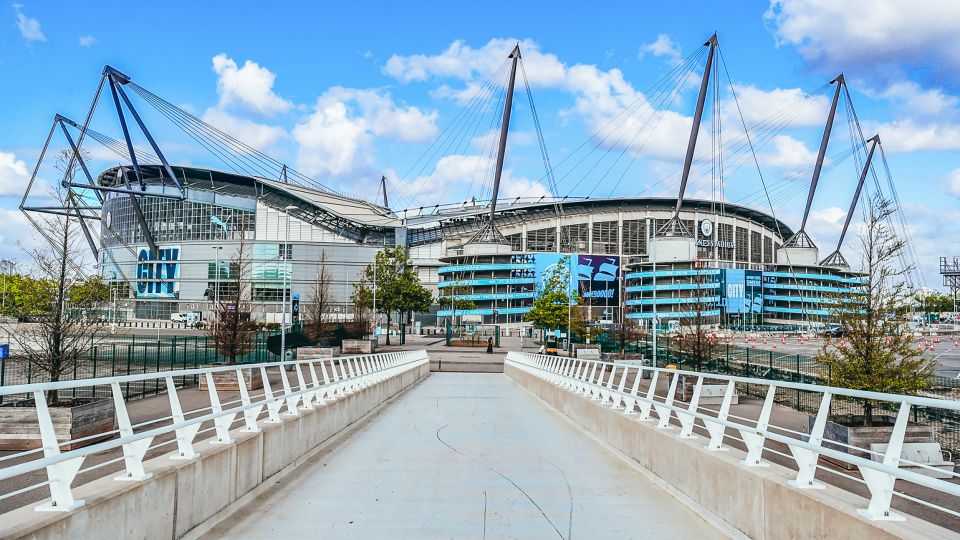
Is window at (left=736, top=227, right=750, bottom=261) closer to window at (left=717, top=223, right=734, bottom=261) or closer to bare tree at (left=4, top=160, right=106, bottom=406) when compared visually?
window at (left=717, top=223, right=734, bottom=261)

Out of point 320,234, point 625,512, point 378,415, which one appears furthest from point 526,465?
point 320,234

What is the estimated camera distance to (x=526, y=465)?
13.3 metres

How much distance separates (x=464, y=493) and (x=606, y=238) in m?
155

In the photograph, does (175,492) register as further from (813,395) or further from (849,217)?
(849,217)

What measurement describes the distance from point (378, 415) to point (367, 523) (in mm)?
13186

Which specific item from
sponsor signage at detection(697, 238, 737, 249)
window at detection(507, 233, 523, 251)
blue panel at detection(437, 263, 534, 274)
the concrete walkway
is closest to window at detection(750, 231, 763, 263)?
sponsor signage at detection(697, 238, 737, 249)

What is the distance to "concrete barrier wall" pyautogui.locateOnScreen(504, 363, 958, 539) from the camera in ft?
19.6

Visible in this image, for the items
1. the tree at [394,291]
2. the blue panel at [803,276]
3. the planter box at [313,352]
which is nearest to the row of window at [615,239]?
the blue panel at [803,276]

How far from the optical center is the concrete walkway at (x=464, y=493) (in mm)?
8625

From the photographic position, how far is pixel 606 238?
535 ft

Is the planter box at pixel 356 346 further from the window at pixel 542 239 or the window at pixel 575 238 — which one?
the window at pixel 575 238

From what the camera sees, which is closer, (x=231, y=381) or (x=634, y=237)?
(x=231, y=381)

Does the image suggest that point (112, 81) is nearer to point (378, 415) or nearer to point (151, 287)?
point (151, 287)

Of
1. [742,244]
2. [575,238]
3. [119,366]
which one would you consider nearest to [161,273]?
[575,238]
